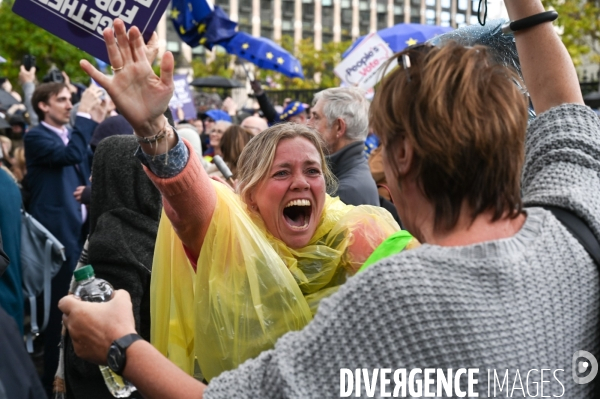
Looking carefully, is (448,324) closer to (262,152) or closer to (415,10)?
(262,152)

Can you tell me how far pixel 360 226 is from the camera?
2.87 metres

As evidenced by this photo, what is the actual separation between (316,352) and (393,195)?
17.5 inches

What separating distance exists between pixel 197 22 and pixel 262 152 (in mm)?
6489

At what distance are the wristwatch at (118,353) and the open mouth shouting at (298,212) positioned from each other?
123cm

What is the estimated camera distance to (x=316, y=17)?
78.4m

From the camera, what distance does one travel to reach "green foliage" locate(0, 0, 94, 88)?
110 ft

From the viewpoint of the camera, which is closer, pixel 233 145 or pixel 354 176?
pixel 354 176

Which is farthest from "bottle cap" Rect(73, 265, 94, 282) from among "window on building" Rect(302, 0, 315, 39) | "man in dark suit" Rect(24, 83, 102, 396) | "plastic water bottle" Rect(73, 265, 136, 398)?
"window on building" Rect(302, 0, 315, 39)

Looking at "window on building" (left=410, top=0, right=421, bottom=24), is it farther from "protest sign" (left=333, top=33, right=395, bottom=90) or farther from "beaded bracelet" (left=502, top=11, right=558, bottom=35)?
"beaded bracelet" (left=502, top=11, right=558, bottom=35)

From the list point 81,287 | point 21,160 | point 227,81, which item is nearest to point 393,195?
point 81,287

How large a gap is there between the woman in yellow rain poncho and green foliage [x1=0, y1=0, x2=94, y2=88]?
31.8m

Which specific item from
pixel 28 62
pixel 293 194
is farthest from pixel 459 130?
pixel 28 62

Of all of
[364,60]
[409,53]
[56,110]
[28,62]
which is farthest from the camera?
[364,60]

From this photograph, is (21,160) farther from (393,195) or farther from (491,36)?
(393,195)
